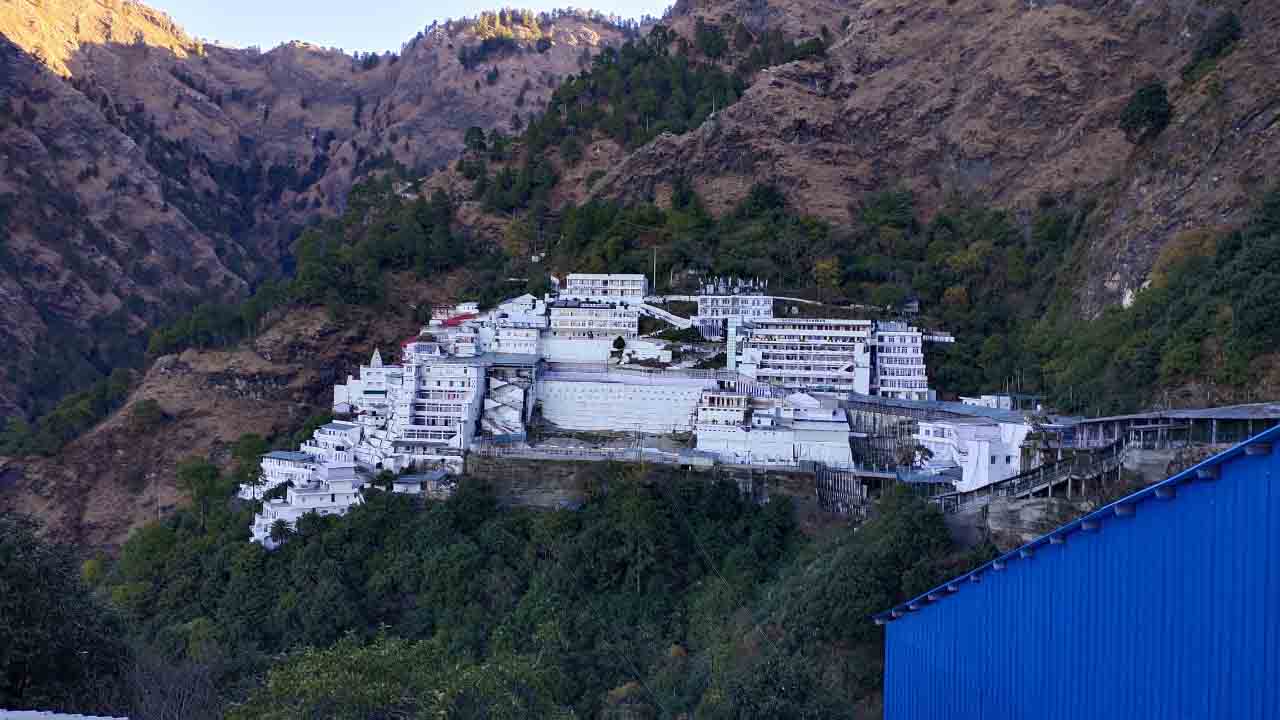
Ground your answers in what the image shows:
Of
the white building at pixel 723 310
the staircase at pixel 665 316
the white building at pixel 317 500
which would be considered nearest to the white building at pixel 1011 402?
the white building at pixel 723 310

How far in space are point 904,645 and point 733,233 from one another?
34.7 metres

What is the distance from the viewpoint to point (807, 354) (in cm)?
3700

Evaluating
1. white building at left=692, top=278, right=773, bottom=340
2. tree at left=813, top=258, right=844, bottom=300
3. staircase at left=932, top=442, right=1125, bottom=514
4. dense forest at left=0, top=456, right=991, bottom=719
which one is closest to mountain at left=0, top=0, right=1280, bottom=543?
tree at left=813, top=258, right=844, bottom=300

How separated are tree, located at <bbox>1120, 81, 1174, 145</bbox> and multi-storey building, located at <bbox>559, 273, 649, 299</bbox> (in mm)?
19159

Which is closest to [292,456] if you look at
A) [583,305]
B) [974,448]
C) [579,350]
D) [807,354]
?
[579,350]

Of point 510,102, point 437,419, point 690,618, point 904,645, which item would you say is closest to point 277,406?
point 437,419

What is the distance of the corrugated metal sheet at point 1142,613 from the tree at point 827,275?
30638 mm

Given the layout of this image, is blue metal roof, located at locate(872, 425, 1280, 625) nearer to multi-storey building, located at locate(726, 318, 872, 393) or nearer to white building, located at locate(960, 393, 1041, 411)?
white building, located at locate(960, 393, 1041, 411)

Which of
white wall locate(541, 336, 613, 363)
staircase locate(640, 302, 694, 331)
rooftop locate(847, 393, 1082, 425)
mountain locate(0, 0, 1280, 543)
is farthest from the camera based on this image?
staircase locate(640, 302, 694, 331)

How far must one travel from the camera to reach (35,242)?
71562 mm

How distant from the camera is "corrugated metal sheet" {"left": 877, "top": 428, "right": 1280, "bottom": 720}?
27.4ft

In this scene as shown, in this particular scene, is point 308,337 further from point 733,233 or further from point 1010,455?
point 1010,455

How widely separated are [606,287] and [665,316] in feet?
10.3

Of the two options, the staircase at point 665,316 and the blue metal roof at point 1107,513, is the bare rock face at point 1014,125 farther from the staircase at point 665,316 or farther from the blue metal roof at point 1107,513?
the blue metal roof at point 1107,513
